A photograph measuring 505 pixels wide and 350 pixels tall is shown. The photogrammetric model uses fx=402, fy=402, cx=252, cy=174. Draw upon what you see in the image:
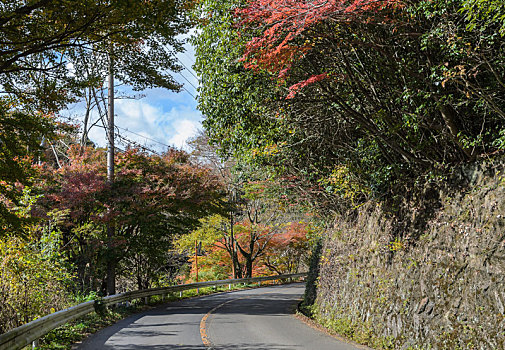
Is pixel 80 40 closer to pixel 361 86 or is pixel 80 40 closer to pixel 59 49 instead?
pixel 59 49

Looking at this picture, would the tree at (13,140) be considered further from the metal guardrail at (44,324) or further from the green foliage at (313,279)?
the green foliage at (313,279)

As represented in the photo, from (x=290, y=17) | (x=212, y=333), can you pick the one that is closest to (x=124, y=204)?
(x=212, y=333)

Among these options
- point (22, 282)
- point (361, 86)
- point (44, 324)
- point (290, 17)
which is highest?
point (290, 17)

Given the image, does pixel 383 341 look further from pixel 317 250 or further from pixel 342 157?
pixel 317 250

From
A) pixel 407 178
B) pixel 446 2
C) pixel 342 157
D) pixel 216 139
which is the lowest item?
pixel 407 178

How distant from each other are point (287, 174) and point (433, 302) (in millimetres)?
7835

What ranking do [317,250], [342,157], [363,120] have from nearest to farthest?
[363,120]
[342,157]
[317,250]

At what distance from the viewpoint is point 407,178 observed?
927 centimetres

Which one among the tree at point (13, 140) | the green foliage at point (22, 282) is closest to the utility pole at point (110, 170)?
the green foliage at point (22, 282)

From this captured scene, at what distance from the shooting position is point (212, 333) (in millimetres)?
10172

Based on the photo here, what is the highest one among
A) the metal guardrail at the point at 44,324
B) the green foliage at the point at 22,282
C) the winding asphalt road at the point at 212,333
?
the green foliage at the point at 22,282

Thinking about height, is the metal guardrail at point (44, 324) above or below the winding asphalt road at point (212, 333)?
above

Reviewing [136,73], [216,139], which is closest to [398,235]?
[216,139]

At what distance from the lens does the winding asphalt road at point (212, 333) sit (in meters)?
8.66
